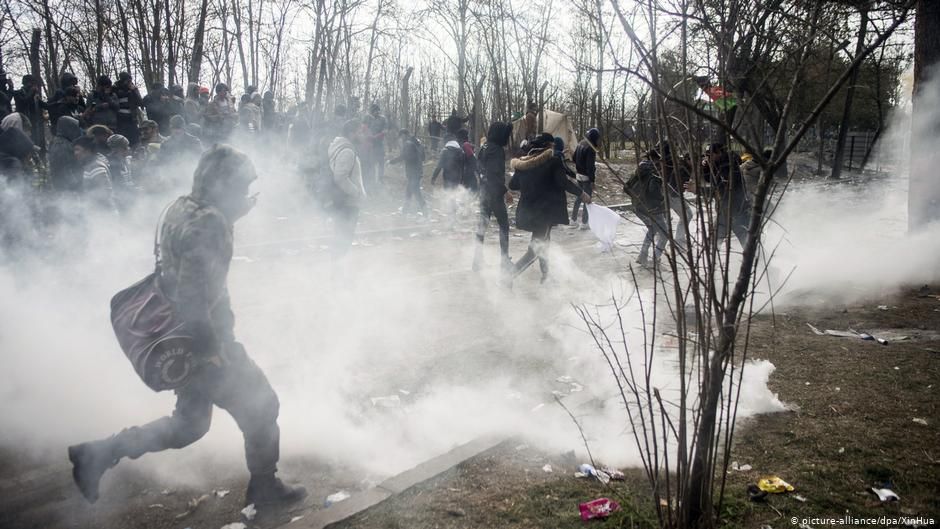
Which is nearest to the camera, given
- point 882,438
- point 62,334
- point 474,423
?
point 882,438

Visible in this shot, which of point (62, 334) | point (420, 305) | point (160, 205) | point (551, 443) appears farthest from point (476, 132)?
point (551, 443)

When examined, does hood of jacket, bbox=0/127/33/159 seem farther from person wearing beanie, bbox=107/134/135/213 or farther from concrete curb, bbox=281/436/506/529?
concrete curb, bbox=281/436/506/529

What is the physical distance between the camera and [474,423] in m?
3.98

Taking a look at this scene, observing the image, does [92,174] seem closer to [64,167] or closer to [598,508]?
[64,167]

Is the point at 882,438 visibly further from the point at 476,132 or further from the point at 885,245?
the point at 476,132

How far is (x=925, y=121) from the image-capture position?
877cm

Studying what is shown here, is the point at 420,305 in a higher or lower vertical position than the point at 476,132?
lower

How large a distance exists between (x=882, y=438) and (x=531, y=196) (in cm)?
445

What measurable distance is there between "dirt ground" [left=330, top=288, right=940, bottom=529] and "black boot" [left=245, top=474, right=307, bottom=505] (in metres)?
0.45

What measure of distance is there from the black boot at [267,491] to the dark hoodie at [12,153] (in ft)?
24.1

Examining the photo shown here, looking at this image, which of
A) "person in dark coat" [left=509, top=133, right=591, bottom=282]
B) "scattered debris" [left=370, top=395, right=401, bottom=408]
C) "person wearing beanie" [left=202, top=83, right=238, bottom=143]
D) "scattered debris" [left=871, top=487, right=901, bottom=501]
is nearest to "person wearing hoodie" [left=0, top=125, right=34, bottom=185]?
"person wearing beanie" [left=202, top=83, right=238, bottom=143]

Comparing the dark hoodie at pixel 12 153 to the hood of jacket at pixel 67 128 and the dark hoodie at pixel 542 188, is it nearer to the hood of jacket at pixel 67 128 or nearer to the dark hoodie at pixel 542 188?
the hood of jacket at pixel 67 128

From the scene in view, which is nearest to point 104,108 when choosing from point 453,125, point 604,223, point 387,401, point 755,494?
point 453,125

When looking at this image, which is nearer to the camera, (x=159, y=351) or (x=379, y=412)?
(x=159, y=351)
